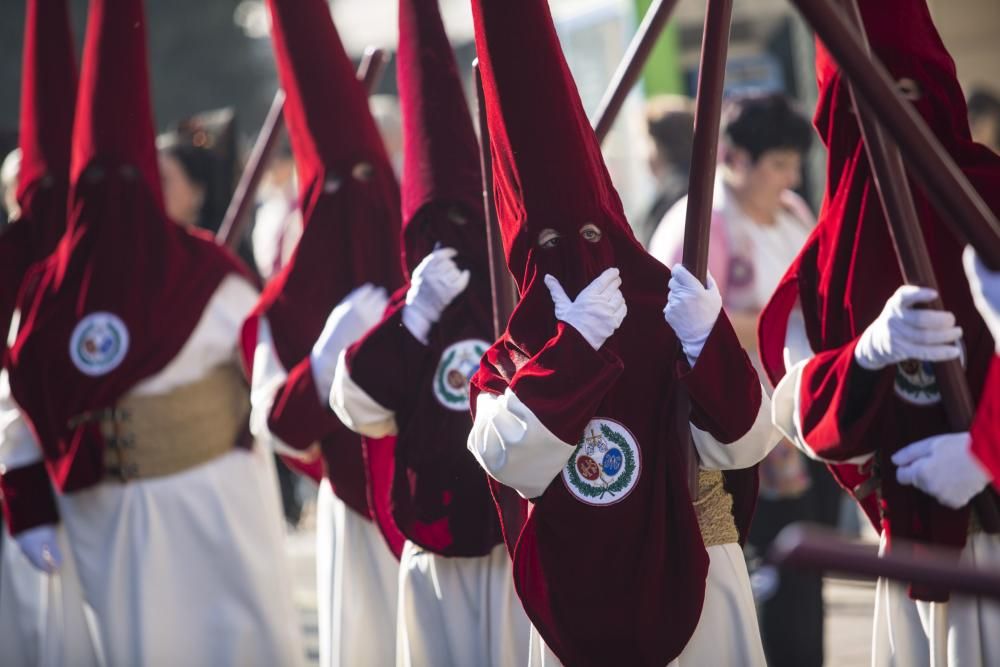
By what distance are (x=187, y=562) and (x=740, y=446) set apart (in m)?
2.34

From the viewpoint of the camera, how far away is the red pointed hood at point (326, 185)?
4.32 m

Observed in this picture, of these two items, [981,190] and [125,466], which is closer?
[981,190]

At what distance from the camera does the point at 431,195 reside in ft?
12.3

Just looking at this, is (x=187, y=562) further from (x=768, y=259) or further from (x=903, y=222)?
(x=903, y=222)

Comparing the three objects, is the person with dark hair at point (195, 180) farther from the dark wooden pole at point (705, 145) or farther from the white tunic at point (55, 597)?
the dark wooden pole at point (705, 145)

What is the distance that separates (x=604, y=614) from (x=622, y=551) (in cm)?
13

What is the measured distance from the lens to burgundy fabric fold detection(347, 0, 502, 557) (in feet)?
12.1

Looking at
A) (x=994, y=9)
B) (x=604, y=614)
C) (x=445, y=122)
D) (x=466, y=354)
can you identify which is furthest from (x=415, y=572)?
(x=994, y=9)

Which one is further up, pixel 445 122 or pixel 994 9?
pixel 994 9

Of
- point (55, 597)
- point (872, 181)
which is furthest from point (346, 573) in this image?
point (872, 181)

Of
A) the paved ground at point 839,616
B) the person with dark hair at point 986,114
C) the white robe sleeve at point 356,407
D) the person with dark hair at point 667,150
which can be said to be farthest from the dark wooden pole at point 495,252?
the person with dark hair at point 986,114

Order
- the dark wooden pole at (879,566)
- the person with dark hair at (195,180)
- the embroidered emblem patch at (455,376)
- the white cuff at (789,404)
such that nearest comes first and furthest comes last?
the dark wooden pole at (879,566)
the white cuff at (789,404)
the embroidered emblem patch at (455,376)
the person with dark hair at (195,180)

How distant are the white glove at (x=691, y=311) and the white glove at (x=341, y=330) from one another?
1300 mm

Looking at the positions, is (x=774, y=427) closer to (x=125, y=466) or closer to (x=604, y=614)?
(x=604, y=614)
